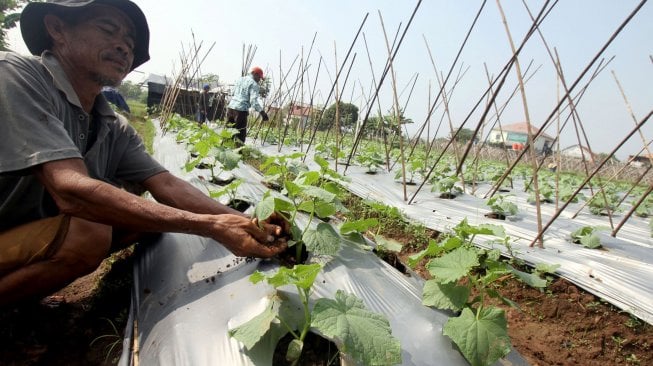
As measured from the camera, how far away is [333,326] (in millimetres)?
993

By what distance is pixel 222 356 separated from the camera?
111 centimetres

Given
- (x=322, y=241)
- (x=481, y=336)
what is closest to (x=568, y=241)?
(x=481, y=336)

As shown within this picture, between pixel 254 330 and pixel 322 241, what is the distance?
0.52 meters

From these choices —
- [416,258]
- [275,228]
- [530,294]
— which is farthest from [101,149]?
[530,294]

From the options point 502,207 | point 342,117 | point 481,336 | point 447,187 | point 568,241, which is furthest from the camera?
point 342,117

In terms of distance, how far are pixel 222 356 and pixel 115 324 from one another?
892mm

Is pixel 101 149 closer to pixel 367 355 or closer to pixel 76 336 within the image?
pixel 76 336

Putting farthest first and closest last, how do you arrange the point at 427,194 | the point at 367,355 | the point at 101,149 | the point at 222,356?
the point at 427,194, the point at 101,149, the point at 222,356, the point at 367,355

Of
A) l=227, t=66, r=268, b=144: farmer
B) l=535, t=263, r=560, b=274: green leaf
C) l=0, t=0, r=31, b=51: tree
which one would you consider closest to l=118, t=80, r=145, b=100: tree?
l=0, t=0, r=31, b=51: tree

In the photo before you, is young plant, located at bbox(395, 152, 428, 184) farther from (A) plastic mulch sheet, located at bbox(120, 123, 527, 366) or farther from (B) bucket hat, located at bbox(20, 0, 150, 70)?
(B) bucket hat, located at bbox(20, 0, 150, 70)

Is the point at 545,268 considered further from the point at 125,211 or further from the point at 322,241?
the point at 125,211

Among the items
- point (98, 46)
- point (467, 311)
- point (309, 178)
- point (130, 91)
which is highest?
point (98, 46)

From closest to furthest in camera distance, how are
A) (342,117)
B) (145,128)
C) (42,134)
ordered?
(42,134) < (145,128) < (342,117)

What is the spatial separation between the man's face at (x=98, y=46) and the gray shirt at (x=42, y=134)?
9cm
